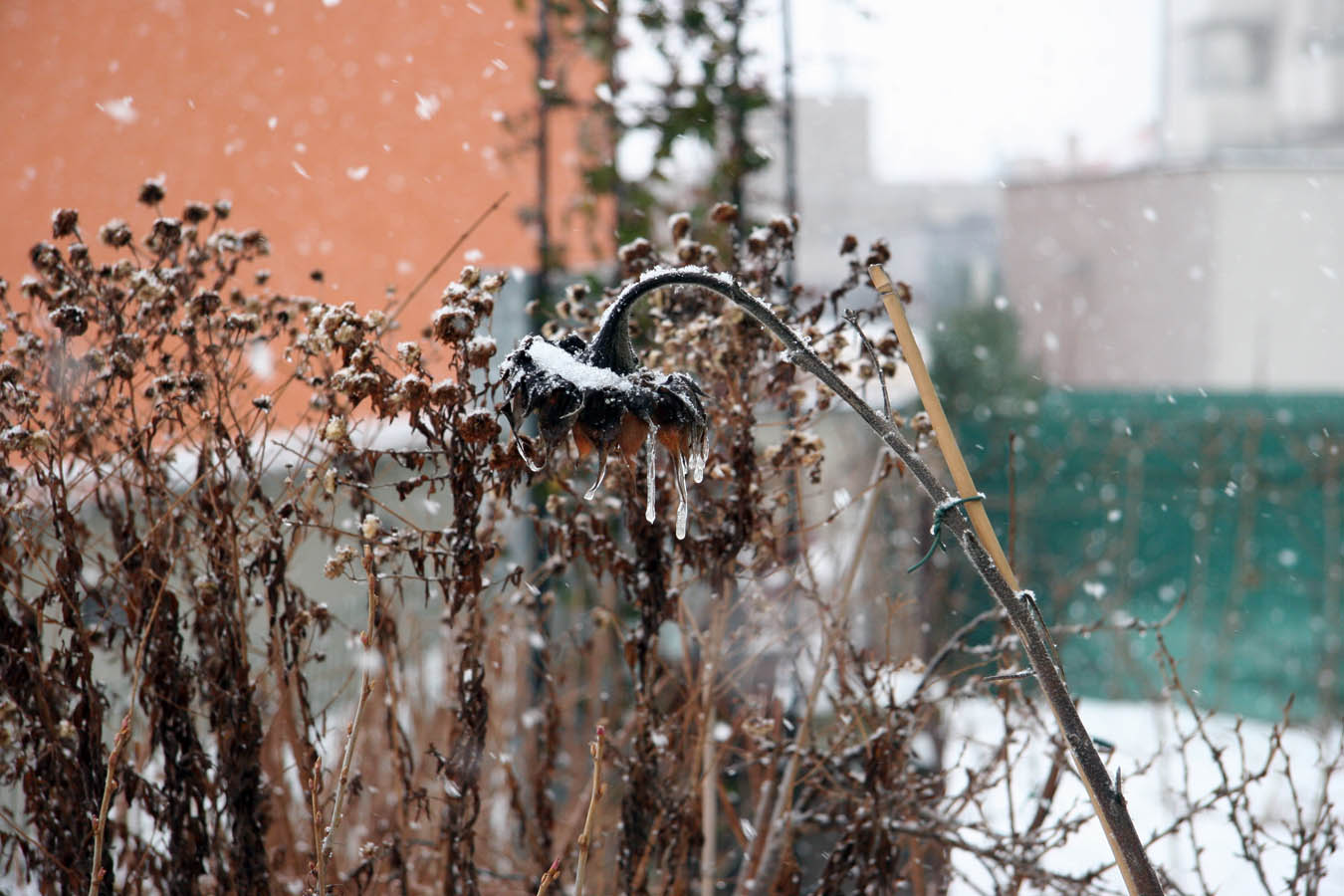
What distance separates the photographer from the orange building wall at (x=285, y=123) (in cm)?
405

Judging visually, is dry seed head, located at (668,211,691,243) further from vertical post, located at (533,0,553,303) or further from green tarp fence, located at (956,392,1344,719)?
green tarp fence, located at (956,392,1344,719)

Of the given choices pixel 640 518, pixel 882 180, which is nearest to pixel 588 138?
pixel 640 518

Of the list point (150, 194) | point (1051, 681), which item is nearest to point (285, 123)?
point (150, 194)

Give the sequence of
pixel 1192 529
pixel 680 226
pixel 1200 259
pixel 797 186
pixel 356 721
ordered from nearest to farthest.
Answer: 1. pixel 356 721
2. pixel 680 226
3. pixel 797 186
4. pixel 1192 529
5. pixel 1200 259

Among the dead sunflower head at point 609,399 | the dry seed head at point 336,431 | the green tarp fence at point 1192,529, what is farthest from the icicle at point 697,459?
the green tarp fence at point 1192,529

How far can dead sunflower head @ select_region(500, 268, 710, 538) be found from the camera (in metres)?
1.14

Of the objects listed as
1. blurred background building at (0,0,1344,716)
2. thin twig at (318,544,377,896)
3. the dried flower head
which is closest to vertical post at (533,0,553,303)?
blurred background building at (0,0,1344,716)

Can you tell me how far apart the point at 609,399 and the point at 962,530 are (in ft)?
1.54

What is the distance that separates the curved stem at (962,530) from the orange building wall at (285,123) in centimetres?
298

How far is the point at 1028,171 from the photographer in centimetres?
2195

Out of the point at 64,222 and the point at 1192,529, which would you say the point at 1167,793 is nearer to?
the point at 64,222

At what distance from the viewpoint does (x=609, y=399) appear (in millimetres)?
1133

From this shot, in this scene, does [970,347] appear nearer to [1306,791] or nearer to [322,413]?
[1306,791]

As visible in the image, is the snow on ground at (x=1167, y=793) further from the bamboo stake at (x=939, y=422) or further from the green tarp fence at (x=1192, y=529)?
the bamboo stake at (x=939, y=422)
